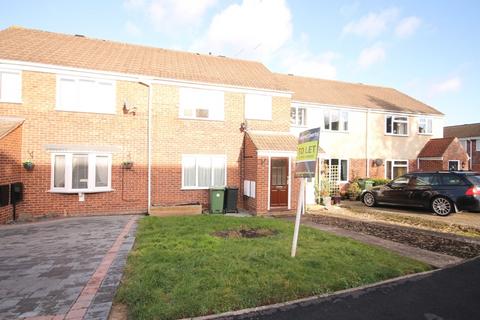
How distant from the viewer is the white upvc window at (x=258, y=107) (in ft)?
45.2

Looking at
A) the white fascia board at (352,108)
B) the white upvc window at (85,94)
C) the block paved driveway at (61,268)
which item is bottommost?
the block paved driveway at (61,268)

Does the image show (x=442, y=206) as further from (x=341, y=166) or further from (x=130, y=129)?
(x=130, y=129)

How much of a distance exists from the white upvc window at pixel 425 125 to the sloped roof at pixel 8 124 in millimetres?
23868

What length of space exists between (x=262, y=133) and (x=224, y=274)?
923 cm

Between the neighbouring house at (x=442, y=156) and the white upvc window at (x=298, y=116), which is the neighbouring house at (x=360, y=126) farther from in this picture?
the neighbouring house at (x=442, y=156)

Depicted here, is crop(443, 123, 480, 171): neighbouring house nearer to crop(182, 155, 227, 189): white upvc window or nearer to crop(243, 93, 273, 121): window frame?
crop(243, 93, 273, 121): window frame

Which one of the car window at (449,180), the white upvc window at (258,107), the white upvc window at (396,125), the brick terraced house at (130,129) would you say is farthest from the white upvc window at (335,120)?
the car window at (449,180)

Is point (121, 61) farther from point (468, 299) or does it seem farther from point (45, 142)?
point (468, 299)

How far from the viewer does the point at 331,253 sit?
6289 millimetres

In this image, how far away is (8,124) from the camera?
9953mm

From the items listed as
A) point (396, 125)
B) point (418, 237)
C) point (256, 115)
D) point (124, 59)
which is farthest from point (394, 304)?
point (396, 125)

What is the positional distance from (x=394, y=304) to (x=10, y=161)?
11967 mm

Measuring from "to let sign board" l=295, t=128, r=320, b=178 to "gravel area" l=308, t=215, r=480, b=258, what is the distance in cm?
395

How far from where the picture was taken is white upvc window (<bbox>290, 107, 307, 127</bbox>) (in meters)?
17.3
